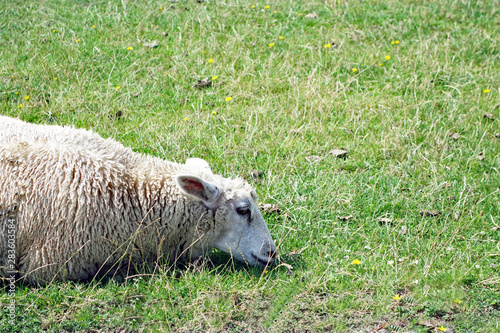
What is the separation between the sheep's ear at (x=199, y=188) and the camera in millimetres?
4484

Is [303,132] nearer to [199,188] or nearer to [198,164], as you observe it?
[198,164]

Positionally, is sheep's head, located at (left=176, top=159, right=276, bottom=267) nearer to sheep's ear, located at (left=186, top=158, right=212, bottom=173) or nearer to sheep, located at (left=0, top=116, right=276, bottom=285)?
sheep, located at (left=0, top=116, right=276, bottom=285)

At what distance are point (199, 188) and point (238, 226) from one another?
0.49 meters

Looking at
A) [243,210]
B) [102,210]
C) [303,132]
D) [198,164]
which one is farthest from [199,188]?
[303,132]

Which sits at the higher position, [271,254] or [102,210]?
[102,210]

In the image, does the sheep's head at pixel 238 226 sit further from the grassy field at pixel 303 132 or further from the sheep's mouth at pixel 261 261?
the grassy field at pixel 303 132

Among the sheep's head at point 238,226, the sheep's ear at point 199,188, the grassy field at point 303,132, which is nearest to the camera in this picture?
the grassy field at point 303,132

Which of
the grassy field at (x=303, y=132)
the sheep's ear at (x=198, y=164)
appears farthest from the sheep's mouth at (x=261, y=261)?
the sheep's ear at (x=198, y=164)

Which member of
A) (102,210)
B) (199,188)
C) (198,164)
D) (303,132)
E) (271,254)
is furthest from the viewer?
(303,132)

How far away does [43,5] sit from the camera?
994 cm

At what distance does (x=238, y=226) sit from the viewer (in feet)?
15.5

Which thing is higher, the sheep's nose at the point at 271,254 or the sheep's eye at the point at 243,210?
the sheep's eye at the point at 243,210

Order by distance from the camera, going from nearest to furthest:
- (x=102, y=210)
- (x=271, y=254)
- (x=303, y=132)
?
1. (x=102, y=210)
2. (x=271, y=254)
3. (x=303, y=132)

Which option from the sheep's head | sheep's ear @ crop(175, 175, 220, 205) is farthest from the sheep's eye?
sheep's ear @ crop(175, 175, 220, 205)
